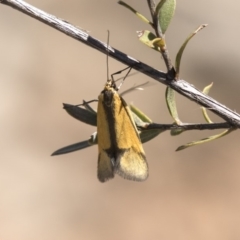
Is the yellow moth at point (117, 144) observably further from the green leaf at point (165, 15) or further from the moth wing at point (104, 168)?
the green leaf at point (165, 15)

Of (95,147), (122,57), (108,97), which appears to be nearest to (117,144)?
(108,97)

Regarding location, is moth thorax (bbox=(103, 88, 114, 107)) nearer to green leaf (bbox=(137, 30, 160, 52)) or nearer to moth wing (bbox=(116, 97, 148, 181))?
moth wing (bbox=(116, 97, 148, 181))

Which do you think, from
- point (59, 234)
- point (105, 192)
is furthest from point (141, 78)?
point (59, 234)

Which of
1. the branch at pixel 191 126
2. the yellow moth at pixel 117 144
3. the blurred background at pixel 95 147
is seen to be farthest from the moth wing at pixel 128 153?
the blurred background at pixel 95 147

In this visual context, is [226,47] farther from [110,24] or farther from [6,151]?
[6,151]

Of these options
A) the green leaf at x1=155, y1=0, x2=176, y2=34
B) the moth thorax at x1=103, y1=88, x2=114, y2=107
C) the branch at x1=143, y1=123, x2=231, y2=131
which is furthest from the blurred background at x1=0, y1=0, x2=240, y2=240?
the green leaf at x1=155, y1=0, x2=176, y2=34

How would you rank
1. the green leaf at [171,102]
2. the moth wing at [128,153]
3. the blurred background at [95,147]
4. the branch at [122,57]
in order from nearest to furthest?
the branch at [122,57] → the green leaf at [171,102] → the moth wing at [128,153] → the blurred background at [95,147]
